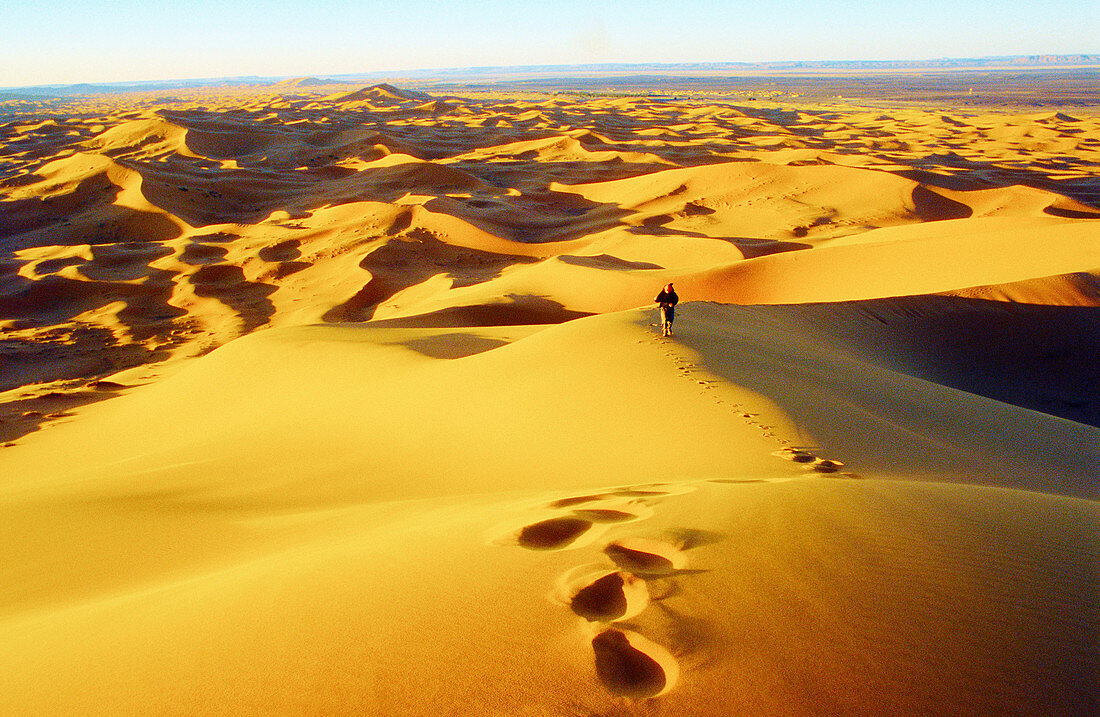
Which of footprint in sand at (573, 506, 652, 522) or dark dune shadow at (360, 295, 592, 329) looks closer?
footprint in sand at (573, 506, 652, 522)

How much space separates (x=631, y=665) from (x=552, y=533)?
105cm

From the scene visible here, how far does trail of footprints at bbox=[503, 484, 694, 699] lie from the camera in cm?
202

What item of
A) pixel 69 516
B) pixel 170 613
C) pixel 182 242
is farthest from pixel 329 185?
pixel 170 613

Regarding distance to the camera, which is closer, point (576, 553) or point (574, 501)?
point (576, 553)

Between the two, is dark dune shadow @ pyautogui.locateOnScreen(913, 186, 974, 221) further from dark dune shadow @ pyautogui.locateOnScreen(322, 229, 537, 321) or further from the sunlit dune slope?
the sunlit dune slope

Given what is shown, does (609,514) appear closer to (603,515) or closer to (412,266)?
(603,515)

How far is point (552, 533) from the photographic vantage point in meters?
3.08

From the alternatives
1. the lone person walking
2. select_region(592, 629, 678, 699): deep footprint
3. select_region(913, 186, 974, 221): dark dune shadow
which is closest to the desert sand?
select_region(592, 629, 678, 699): deep footprint

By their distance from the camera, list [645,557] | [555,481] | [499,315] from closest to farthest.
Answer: [645,557], [555,481], [499,315]

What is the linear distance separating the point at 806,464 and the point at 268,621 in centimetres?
325

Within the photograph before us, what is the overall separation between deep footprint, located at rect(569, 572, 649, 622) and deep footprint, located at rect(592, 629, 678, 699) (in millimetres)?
111

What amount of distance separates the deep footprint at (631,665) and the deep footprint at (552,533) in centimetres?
76

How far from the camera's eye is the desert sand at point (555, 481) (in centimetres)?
208

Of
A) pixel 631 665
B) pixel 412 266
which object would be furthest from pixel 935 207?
pixel 631 665
